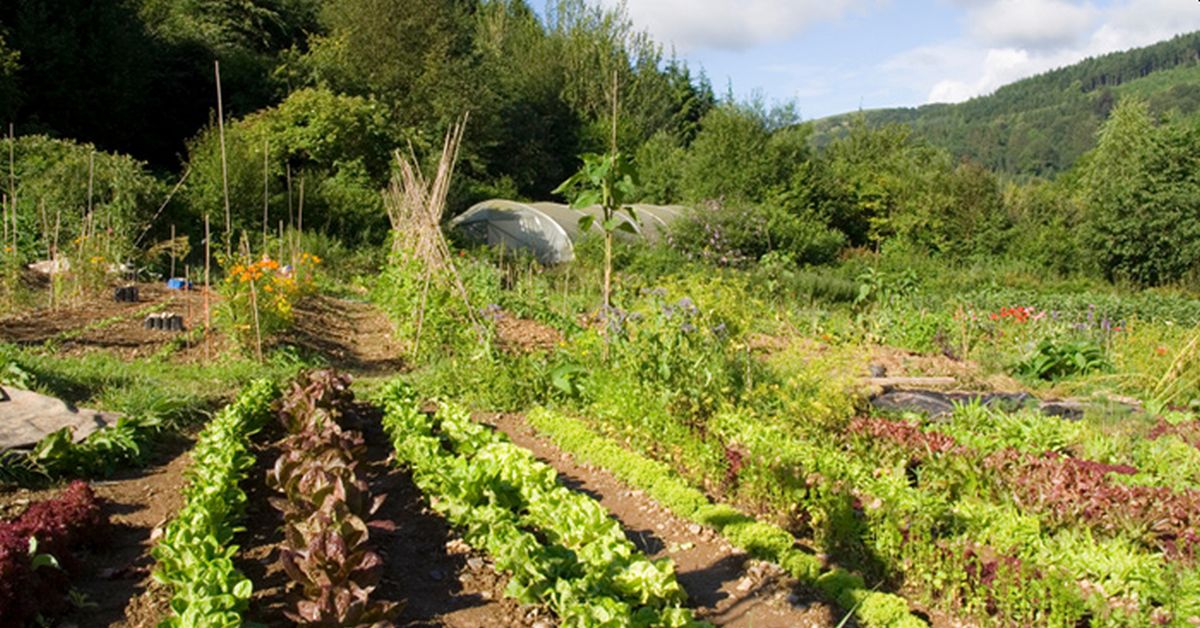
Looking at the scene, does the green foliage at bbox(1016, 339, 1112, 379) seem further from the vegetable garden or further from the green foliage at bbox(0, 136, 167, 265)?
the green foliage at bbox(0, 136, 167, 265)

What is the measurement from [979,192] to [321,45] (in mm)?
18224

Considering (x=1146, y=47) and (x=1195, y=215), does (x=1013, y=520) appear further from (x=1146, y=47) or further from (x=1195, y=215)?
(x=1146, y=47)

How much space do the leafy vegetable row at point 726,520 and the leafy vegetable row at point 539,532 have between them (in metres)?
0.62

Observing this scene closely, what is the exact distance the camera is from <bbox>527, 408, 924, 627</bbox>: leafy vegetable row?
354 cm

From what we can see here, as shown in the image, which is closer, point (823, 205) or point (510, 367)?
point (510, 367)

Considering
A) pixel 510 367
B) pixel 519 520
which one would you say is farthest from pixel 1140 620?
pixel 510 367

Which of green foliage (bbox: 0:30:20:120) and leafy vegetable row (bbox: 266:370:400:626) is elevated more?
green foliage (bbox: 0:30:20:120)

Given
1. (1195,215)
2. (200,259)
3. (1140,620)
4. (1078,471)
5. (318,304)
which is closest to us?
(1140,620)

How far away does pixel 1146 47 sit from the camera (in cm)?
12288

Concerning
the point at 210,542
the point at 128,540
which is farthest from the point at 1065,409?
the point at 128,540

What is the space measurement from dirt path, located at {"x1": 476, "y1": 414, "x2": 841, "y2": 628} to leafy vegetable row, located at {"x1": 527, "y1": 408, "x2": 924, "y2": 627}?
0.06 m

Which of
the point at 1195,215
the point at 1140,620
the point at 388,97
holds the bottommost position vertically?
the point at 1140,620

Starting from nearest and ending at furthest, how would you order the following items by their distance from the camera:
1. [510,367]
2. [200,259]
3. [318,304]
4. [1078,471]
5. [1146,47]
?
1. [1078,471]
2. [510,367]
3. [318,304]
4. [200,259]
5. [1146,47]

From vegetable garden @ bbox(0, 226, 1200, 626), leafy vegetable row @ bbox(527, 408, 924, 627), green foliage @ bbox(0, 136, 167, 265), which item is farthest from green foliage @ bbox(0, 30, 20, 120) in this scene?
leafy vegetable row @ bbox(527, 408, 924, 627)
